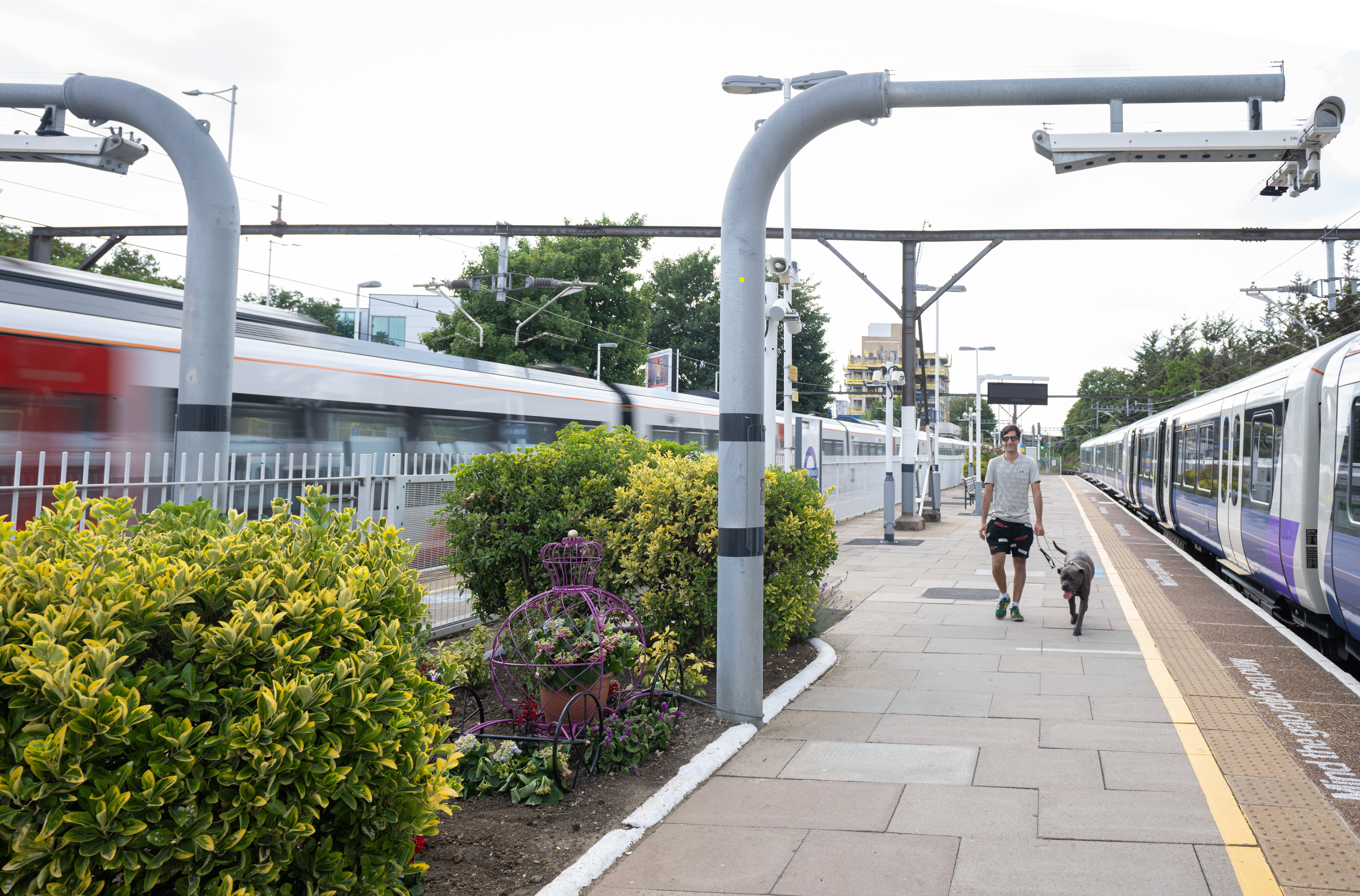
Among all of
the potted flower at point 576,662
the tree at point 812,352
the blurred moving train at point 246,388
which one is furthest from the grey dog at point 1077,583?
the tree at point 812,352

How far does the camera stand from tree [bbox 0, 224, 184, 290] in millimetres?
34500

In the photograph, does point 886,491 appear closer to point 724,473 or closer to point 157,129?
point 724,473

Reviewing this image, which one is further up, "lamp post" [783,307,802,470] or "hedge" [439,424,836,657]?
"lamp post" [783,307,802,470]

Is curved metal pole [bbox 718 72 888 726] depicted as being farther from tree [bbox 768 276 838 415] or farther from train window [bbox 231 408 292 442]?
tree [bbox 768 276 838 415]

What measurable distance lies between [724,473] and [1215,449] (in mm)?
11030

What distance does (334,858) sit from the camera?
2596mm

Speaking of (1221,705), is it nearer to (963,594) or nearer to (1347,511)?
(1347,511)

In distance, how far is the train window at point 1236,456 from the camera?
1173 centimetres

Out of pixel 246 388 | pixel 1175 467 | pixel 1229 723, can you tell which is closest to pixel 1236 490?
pixel 1229 723

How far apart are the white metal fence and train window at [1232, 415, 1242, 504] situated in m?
9.28

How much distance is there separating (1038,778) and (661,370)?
36232 millimetres

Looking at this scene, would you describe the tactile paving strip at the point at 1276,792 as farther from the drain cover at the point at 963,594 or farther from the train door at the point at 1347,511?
the drain cover at the point at 963,594

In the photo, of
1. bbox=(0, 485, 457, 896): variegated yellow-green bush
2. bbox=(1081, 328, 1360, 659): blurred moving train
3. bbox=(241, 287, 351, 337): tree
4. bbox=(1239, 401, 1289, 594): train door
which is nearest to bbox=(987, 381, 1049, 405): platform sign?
bbox=(1081, 328, 1360, 659): blurred moving train

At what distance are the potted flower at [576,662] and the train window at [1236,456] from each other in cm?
960
